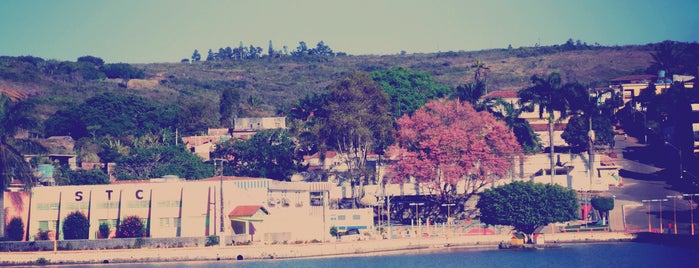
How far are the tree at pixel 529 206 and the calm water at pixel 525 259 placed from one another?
365 centimetres

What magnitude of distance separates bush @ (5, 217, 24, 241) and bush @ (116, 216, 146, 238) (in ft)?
21.6

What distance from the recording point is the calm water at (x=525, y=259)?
63.4 m

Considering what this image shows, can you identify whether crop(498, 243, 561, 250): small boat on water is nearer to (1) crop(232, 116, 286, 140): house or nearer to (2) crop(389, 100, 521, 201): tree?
(2) crop(389, 100, 521, 201): tree

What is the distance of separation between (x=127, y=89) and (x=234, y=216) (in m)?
110

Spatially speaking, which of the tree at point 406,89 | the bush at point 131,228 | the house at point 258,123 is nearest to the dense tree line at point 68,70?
the house at point 258,123

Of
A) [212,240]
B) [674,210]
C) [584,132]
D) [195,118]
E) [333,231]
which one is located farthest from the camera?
[195,118]

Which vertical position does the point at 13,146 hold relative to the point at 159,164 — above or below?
above

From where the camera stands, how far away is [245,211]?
239 ft

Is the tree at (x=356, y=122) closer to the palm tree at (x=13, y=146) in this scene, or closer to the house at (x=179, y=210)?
the house at (x=179, y=210)

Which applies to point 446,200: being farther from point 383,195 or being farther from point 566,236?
point 566,236

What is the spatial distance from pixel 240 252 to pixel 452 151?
20391mm

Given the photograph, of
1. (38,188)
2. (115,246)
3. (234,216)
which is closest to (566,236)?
(234,216)

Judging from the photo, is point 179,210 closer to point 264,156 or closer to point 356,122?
point 356,122

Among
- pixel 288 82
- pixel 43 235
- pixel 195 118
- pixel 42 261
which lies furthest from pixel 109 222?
pixel 288 82
